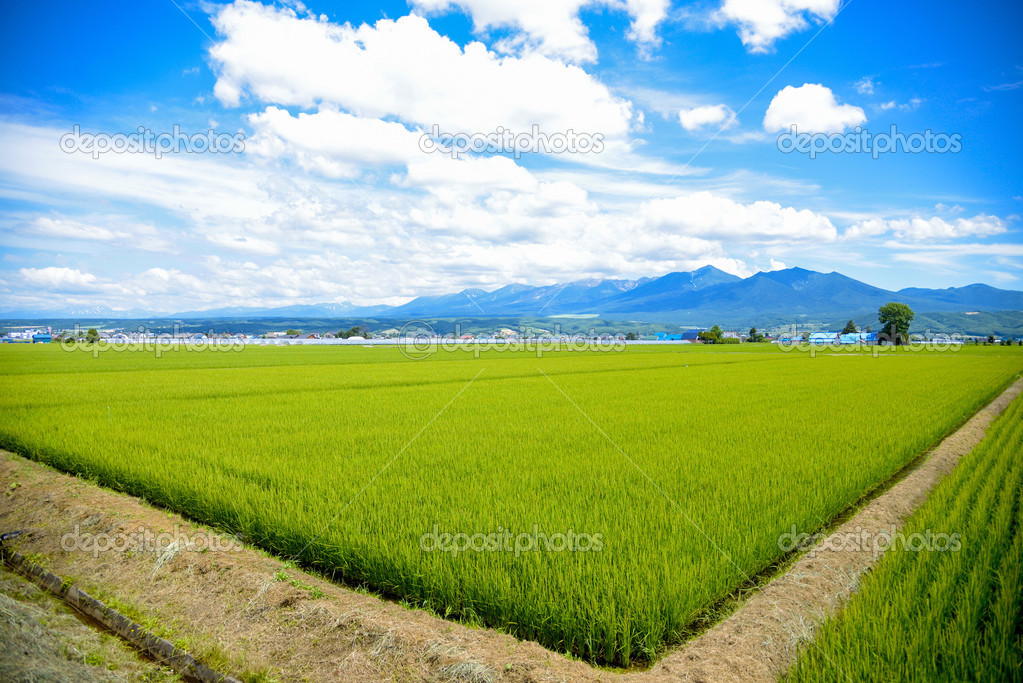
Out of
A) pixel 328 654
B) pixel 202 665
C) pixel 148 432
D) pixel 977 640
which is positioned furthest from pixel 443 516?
pixel 148 432

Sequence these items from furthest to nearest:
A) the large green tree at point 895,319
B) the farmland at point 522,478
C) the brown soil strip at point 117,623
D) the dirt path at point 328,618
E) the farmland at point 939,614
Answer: the large green tree at point 895,319
the farmland at point 522,478
the brown soil strip at point 117,623
the dirt path at point 328,618
the farmland at point 939,614

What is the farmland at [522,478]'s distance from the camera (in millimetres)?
5160

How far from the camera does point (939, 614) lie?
15.4ft

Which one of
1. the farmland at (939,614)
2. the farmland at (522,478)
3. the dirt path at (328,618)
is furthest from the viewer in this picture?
the farmland at (522,478)

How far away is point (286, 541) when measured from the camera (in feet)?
21.6

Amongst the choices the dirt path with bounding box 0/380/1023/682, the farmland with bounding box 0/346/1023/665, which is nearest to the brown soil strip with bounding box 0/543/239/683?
the dirt path with bounding box 0/380/1023/682

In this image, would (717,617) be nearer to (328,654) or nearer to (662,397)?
(328,654)

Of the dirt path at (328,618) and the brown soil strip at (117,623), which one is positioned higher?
the dirt path at (328,618)

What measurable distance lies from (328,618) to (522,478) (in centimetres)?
426

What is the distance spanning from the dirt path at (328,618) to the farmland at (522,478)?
0.32 metres

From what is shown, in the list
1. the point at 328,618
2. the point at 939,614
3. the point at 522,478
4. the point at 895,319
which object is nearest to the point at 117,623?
the point at 328,618

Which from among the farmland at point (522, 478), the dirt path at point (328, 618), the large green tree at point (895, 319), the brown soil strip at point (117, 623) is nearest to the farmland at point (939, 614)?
the dirt path at point (328, 618)

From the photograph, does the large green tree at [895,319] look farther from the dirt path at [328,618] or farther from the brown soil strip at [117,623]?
the brown soil strip at [117,623]

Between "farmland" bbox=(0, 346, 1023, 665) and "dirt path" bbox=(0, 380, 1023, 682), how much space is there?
0.32 metres
